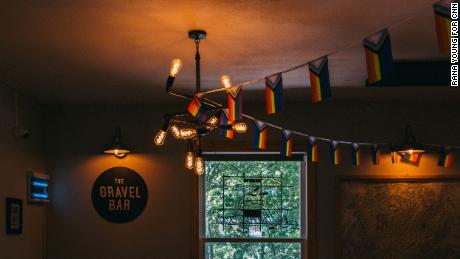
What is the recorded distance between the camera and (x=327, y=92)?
4109 mm

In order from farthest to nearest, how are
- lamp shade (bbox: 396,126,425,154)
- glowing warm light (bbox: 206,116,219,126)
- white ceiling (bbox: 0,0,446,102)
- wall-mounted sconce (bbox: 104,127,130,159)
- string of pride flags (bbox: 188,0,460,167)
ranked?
wall-mounted sconce (bbox: 104,127,130,159) → lamp shade (bbox: 396,126,425,154) → glowing warm light (bbox: 206,116,219,126) → white ceiling (bbox: 0,0,446,102) → string of pride flags (bbox: 188,0,460,167)

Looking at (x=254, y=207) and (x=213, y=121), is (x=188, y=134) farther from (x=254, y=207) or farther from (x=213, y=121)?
(x=254, y=207)

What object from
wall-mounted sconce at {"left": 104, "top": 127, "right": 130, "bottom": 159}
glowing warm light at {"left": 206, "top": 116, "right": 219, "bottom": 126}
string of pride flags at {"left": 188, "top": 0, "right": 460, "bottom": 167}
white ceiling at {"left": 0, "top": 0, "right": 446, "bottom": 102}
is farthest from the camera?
wall-mounted sconce at {"left": 104, "top": 127, "right": 130, "bottom": 159}

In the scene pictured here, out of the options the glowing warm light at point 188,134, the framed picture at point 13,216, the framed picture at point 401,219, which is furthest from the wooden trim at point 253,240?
the glowing warm light at point 188,134

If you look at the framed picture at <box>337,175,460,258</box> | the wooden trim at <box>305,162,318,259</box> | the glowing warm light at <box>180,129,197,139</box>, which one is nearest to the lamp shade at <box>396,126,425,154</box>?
the framed picture at <box>337,175,460,258</box>

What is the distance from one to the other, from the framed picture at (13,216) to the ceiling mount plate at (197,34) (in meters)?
2.68

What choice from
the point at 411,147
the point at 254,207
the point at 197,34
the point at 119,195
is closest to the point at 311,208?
the point at 254,207

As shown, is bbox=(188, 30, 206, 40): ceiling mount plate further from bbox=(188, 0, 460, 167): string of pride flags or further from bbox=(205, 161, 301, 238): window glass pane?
bbox=(205, 161, 301, 238): window glass pane

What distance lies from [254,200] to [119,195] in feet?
4.71

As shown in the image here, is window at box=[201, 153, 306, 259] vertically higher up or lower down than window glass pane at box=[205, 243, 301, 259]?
higher up

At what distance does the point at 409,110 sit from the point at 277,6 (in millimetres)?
3721

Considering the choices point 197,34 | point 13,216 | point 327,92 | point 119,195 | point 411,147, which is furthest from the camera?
point 119,195

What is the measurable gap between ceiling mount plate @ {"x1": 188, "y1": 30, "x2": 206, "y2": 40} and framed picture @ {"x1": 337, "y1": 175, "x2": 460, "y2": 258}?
3.18 meters

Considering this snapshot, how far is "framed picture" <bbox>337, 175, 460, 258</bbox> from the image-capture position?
7.20m
